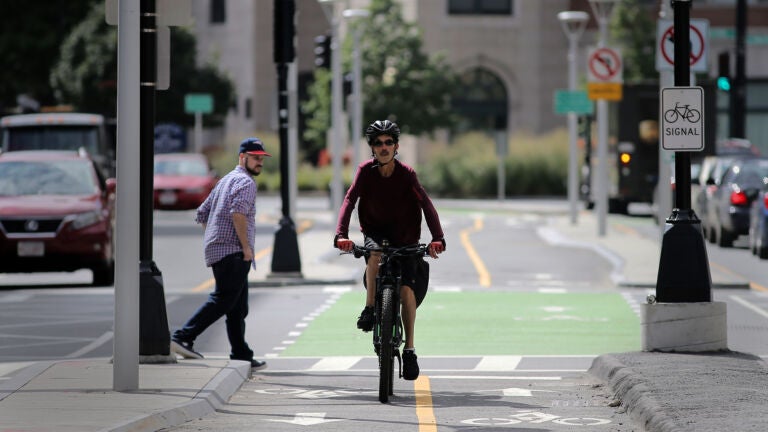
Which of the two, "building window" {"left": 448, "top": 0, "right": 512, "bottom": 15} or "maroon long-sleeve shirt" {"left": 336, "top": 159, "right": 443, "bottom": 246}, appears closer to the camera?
"maroon long-sleeve shirt" {"left": 336, "top": 159, "right": 443, "bottom": 246}

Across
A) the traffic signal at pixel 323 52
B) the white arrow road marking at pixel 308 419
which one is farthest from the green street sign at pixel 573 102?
the white arrow road marking at pixel 308 419

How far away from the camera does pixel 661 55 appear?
23312 millimetres

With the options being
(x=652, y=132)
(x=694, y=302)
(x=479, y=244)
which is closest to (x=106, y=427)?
(x=694, y=302)

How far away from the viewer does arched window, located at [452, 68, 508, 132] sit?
7700 centimetres

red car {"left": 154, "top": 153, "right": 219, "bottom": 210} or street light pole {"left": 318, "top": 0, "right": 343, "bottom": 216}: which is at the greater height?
street light pole {"left": 318, "top": 0, "right": 343, "bottom": 216}

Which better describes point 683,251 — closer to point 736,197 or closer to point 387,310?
point 387,310

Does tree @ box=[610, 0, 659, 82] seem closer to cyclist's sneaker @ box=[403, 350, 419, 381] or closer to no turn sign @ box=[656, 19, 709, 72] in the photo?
no turn sign @ box=[656, 19, 709, 72]

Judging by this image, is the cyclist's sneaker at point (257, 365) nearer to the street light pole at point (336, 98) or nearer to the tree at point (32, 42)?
the street light pole at point (336, 98)

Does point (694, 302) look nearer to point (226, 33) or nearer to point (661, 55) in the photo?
point (661, 55)

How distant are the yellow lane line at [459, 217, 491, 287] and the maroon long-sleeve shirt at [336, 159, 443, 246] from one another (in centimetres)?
1254

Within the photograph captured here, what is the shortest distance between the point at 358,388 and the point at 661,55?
1114cm

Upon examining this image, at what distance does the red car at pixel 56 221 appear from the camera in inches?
915

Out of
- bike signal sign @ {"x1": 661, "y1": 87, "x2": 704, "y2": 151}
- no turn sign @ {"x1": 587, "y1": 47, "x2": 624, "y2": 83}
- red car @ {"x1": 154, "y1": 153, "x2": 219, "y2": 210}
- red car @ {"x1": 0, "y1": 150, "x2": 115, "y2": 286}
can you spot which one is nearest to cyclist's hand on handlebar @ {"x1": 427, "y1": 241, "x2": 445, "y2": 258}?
bike signal sign @ {"x1": 661, "y1": 87, "x2": 704, "y2": 151}

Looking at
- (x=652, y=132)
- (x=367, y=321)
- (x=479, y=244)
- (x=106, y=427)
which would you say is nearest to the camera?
(x=106, y=427)
